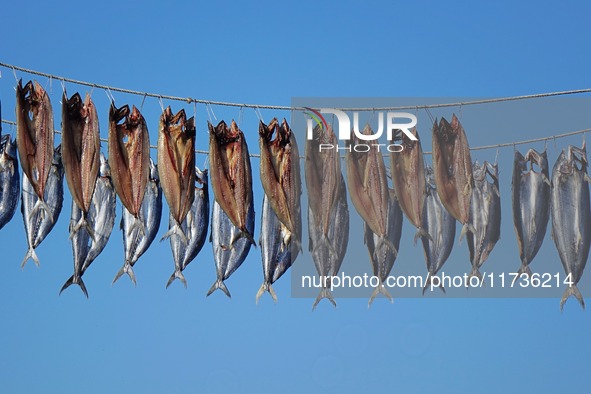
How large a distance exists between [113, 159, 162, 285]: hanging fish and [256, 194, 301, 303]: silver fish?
1.10 meters

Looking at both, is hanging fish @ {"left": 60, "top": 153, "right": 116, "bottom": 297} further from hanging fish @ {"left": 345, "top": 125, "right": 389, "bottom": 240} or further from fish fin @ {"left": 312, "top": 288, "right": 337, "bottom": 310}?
hanging fish @ {"left": 345, "top": 125, "right": 389, "bottom": 240}

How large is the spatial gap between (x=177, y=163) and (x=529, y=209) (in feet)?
11.2

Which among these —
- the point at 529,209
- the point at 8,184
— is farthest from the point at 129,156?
the point at 529,209

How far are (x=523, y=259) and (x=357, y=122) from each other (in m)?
2.07

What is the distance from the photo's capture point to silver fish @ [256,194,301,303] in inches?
470

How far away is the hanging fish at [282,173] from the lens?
38.2ft

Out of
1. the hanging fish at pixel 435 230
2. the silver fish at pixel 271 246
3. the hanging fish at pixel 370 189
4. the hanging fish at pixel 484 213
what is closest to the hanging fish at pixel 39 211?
the silver fish at pixel 271 246

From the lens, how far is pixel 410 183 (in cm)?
1178

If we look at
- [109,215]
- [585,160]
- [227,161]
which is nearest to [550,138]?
[585,160]

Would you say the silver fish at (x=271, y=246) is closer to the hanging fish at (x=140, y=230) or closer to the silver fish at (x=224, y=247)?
the silver fish at (x=224, y=247)

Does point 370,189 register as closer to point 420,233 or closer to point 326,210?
point 326,210

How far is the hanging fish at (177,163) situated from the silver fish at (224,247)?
0.56m

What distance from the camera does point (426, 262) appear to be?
12133 mm

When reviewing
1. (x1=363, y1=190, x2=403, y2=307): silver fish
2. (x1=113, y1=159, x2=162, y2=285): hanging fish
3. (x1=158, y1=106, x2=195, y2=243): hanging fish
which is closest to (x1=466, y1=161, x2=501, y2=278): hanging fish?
(x1=363, y1=190, x2=403, y2=307): silver fish
